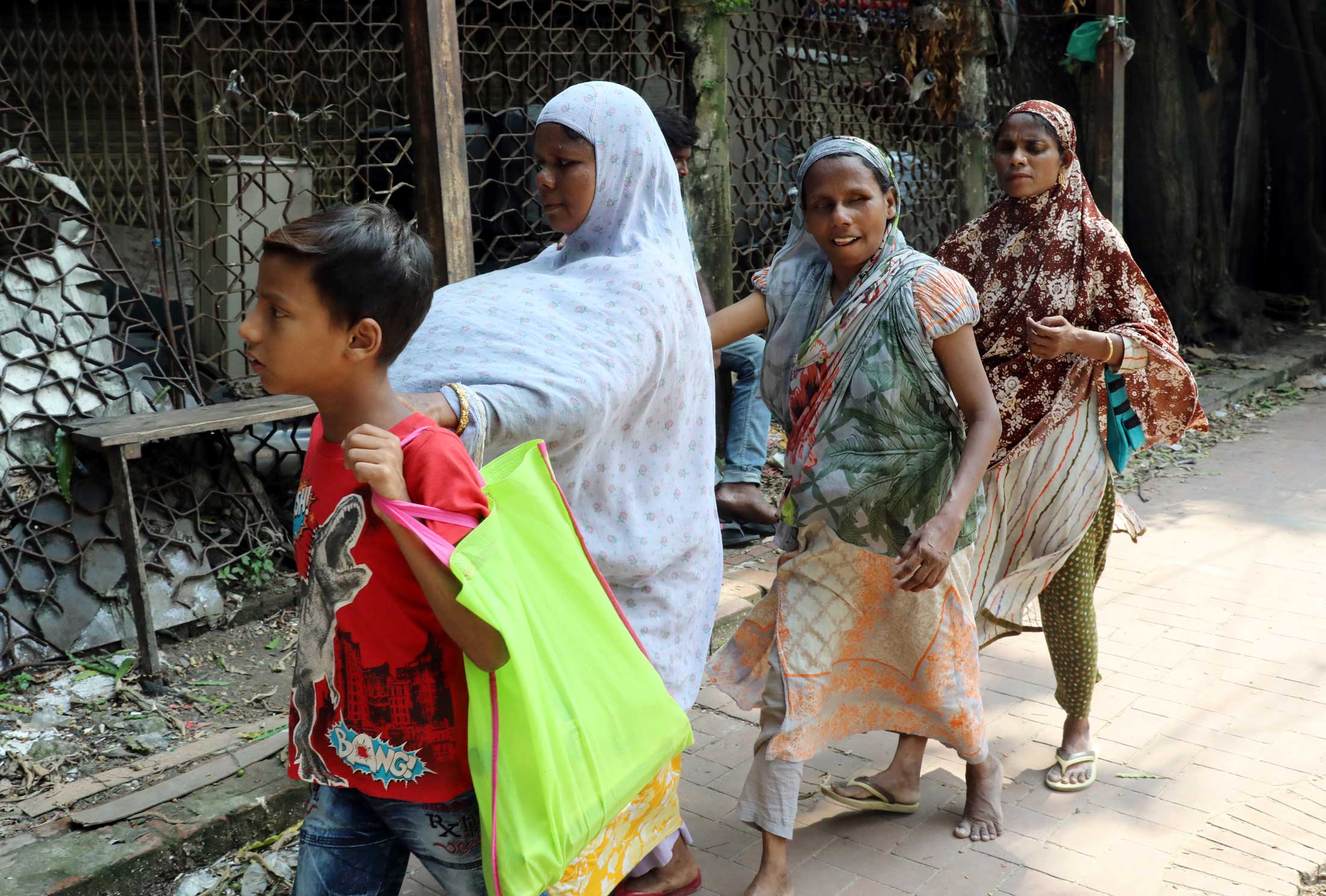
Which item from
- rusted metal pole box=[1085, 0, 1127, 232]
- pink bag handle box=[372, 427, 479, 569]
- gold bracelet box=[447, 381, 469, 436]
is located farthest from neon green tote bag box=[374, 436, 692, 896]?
rusted metal pole box=[1085, 0, 1127, 232]

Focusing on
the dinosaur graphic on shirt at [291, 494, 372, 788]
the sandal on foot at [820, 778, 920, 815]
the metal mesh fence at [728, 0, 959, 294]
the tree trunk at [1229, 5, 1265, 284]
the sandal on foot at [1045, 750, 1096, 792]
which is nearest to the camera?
the dinosaur graphic on shirt at [291, 494, 372, 788]

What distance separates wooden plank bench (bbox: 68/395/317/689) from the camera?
365 cm

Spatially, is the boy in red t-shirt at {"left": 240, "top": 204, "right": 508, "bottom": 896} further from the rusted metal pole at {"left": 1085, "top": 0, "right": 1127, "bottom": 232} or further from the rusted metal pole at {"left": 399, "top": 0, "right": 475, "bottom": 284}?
the rusted metal pole at {"left": 1085, "top": 0, "right": 1127, "bottom": 232}

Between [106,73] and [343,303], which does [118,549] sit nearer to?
[343,303]

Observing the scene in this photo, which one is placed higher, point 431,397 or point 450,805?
point 431,397

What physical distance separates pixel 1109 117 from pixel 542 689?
21.7 feet

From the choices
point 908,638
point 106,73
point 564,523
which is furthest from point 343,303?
point 106,73

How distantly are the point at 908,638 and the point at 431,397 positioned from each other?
1.40 meters

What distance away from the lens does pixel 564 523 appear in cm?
187

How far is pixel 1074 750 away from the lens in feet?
11.1

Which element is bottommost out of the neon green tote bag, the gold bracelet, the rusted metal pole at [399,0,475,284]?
the neon green tote bag

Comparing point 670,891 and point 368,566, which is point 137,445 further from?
point 368,566

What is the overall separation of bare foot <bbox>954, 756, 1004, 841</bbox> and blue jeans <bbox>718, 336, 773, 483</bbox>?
100 inches

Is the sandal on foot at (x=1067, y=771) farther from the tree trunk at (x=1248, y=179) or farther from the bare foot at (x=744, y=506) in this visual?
the tree trunk at (x=1248, y=179)
